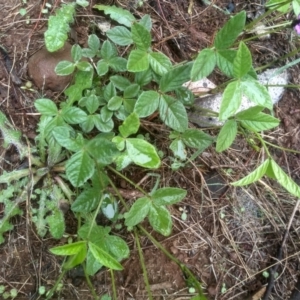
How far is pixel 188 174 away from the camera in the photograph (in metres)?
1.71

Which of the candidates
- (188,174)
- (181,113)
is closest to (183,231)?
(188,174)

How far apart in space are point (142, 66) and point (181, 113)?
19 cm

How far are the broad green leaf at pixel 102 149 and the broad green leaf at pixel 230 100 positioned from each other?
34cm

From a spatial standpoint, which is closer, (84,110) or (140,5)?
(84,110)

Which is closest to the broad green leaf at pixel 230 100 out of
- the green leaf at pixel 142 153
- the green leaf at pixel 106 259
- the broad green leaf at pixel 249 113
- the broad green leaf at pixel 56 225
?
the broad green leaf at pixel 249 113

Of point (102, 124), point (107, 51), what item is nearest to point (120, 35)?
point (107, 51)

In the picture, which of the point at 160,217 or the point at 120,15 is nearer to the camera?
the point at 160,217

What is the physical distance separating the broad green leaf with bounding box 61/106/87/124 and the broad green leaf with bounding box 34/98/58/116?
0.13ft

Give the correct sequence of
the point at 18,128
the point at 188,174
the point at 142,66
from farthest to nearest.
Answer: the point at 188,174
the point at 18,128
the point at 142,66

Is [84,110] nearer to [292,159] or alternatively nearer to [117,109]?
[117,109]

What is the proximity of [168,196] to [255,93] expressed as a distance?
396mm

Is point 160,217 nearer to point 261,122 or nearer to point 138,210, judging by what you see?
point 138,210

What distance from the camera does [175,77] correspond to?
1.39 m

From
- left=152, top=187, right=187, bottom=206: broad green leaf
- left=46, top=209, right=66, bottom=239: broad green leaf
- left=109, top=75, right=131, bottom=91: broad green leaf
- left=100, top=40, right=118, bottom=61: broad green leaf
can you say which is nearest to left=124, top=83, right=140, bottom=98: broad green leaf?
left=109, top=75, right=131, bottom=91: broad green leaf
